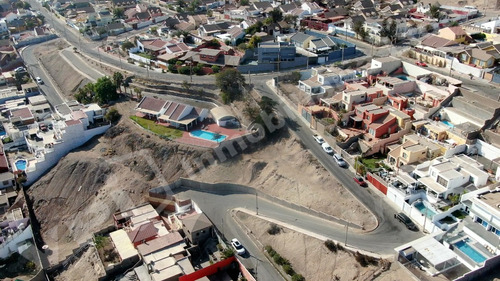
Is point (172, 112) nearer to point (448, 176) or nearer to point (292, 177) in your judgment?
point (292, 177)

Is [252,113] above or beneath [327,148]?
above

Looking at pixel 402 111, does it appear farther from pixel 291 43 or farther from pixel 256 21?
pixel 256 21

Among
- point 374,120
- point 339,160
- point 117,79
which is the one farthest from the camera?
point 117,79

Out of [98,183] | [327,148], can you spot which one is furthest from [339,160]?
[98,183]

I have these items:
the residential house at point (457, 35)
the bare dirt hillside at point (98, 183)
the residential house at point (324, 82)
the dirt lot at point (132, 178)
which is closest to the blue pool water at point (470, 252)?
the dirt lot at point (132, 178)

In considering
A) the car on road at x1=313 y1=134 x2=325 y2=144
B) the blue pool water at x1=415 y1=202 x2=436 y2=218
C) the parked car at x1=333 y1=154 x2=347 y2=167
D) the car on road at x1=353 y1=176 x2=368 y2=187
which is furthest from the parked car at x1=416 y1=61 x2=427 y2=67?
the blue pool water at x1=415 y1=202 x2=436 y2=218

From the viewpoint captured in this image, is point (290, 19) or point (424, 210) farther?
point (290, 19)

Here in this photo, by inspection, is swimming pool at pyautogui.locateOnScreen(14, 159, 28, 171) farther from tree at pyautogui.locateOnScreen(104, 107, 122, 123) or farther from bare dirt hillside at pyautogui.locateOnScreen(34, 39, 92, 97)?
bare dirt hillside at pyautogui.locateOnScreen(34, 39, 92, 97)
